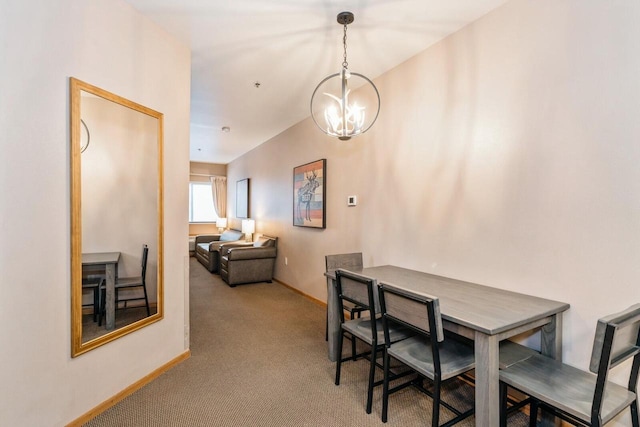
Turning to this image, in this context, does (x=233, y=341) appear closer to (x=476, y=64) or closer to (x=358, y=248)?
(x=358, y=248)

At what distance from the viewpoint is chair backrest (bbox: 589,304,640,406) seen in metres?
1.16

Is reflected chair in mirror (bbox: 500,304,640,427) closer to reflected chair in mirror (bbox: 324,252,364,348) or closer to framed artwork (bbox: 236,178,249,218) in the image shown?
reflected chair in mirror (bbox: 324,252,364,348)

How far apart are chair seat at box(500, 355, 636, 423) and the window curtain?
A: 325 inches

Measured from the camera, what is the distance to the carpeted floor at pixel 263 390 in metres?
1.92

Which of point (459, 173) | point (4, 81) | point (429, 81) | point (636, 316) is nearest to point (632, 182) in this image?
point (636, 316)

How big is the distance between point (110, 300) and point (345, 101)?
211 centimetres

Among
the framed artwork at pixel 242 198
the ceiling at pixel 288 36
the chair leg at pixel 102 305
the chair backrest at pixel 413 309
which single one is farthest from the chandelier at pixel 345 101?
the framed artwork at pixel 242 198

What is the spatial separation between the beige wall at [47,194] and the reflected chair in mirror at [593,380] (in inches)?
95.4

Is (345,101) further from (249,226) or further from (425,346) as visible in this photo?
(249,226)

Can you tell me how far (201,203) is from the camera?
351 inches

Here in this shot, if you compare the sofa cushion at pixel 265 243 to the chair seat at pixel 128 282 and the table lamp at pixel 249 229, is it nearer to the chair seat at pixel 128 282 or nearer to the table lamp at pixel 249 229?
the table lamp at pixel 249 229

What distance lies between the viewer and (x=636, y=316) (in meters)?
1.25

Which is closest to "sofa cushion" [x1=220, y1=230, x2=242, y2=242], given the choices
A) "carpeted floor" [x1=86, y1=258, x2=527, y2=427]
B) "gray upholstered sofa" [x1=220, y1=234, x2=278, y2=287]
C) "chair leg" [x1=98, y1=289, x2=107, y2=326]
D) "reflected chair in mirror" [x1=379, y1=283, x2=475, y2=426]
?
"gray upholstered sofa" [x1=220, y1=234, x2=278, y2=287]

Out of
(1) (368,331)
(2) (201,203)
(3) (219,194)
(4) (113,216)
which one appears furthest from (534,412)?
(2) (201,203)
